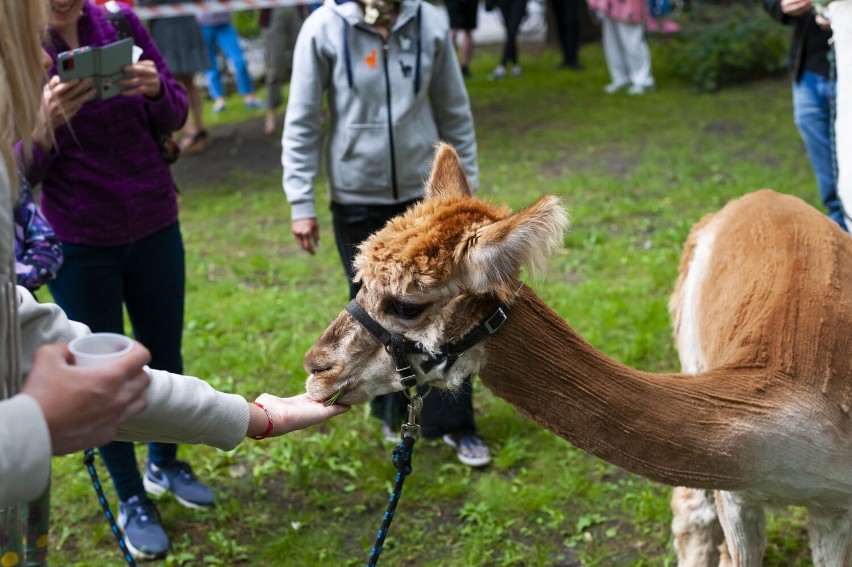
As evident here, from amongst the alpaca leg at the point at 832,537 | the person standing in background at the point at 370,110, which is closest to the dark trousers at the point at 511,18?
the person standing in background at the point at 370,110

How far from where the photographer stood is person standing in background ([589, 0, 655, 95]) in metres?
10.8

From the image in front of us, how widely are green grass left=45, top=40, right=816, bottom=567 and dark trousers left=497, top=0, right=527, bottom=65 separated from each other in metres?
3.21

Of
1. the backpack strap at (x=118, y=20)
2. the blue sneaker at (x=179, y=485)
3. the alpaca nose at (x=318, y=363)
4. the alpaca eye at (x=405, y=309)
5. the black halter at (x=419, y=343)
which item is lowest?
the blue sneaker at (x=179, y=485)

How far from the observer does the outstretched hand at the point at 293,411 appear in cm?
218

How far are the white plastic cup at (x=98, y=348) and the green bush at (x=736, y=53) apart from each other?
10.3m

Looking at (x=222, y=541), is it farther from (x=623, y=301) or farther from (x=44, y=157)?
(x=623, y=301)

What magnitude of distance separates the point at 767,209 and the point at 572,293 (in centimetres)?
247

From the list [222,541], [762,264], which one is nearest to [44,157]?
[222,541]

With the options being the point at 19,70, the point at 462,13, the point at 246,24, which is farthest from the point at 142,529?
the point at 246,24

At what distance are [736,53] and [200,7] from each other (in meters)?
6.19

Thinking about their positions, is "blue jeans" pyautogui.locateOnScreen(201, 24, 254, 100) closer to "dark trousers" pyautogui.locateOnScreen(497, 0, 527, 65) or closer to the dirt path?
the dirt path

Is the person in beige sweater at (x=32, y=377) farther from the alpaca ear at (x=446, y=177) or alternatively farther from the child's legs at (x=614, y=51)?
the child's legs at (x=614, y=51)

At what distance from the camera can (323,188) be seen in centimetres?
821

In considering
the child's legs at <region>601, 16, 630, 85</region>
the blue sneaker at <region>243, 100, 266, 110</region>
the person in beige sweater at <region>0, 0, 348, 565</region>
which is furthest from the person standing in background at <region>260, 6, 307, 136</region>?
the person in beige sweater at <region>0, 0, 348, 565</region>
